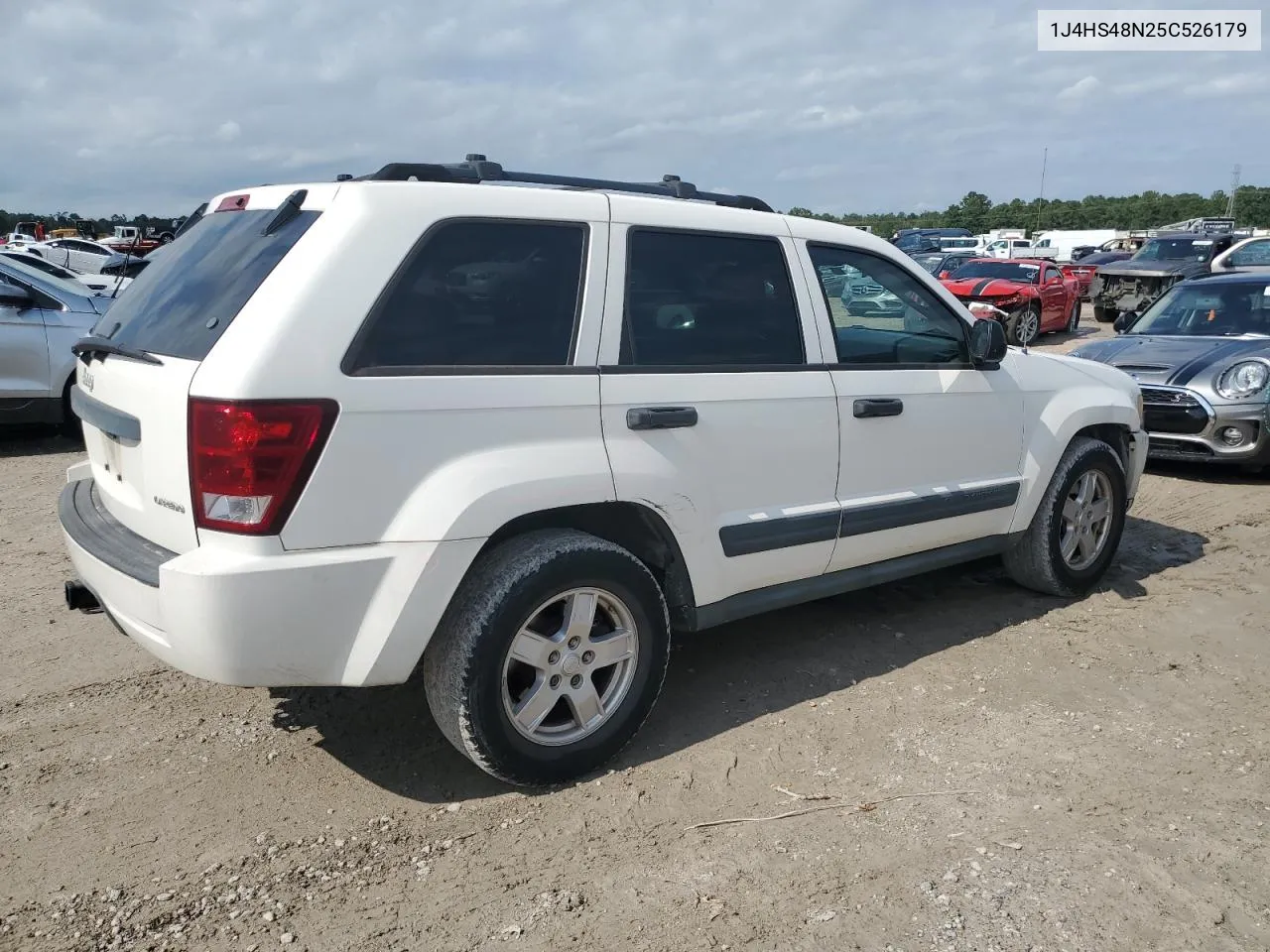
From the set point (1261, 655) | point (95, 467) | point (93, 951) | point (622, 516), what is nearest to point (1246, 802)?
point (1261, 655)

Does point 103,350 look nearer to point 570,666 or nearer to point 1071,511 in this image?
point 570,666

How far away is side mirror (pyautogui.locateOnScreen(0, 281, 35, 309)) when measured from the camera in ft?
27.0

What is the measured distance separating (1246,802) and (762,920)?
173 cm

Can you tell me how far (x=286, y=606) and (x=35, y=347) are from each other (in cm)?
691

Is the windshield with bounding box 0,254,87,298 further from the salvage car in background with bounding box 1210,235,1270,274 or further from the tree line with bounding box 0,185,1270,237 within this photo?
the tree line with bounding box 0,185,1270,237

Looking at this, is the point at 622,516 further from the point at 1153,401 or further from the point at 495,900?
the point at 1153,401

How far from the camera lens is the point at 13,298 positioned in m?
8.23

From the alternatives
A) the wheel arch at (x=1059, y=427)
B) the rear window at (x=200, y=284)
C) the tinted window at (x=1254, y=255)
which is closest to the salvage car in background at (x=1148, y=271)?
the tinted window at (x=1254, y=255)

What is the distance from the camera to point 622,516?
348 cm

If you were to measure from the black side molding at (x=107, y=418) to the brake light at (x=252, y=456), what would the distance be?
40 centimetres

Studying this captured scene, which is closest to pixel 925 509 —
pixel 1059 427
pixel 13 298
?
pixel 1059 427

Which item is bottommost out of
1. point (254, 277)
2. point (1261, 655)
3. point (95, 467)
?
point (1261, 655)

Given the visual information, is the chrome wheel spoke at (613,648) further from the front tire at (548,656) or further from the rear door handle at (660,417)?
the rear door handle at (660,417)

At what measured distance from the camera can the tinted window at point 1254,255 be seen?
44.9 feet
